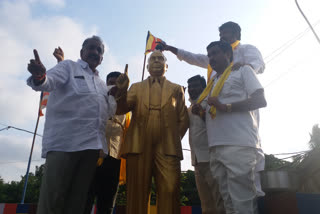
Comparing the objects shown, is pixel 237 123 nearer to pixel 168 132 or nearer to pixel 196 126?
pixel 168 132

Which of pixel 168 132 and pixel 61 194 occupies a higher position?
pixel 168 132

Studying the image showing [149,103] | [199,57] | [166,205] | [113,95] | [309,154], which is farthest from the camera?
[309,154]

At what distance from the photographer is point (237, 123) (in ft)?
8.05

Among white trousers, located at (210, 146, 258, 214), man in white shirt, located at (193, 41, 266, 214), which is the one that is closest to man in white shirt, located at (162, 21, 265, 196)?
man in white shirt, located at (193, 41, 266, 214)

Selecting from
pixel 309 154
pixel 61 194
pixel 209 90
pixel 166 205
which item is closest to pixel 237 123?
pixel 209 90

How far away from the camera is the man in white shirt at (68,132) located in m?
2.26

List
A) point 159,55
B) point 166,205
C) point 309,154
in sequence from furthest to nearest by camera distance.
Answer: point 309,154 < point 159,55 < point 166,205

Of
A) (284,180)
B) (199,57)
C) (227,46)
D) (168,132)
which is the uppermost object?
(199,57)

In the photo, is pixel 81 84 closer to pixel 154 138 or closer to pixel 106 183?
pixel 154 138

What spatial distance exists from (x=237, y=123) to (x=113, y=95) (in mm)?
1372

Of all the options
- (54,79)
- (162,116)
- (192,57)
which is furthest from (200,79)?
(54,79)

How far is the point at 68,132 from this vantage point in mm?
2453

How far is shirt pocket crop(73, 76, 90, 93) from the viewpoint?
2.68 metres

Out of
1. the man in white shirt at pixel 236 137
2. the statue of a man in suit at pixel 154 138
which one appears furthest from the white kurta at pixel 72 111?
the man in white shirt at pixel 236 137
